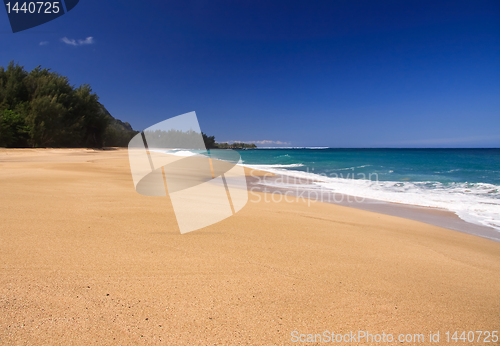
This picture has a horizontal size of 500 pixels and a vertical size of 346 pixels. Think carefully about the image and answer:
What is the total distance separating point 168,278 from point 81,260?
74cm

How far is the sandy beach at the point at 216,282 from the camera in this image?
4.05ft

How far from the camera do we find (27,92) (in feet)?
89.0

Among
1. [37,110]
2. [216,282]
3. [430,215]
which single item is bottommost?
[430,215]

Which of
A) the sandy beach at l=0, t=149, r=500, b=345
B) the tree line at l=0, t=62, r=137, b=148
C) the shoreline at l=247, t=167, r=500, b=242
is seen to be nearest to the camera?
the sandy beach at l=0, t=149, r=500, b=345

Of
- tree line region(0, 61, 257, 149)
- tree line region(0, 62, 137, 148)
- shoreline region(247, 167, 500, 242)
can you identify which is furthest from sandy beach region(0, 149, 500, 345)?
tree line region(0, 62, 137, 148)

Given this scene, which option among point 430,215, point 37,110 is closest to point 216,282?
point 430,215

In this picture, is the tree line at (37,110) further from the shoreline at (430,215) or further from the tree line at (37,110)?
the shoreline at (430,215)

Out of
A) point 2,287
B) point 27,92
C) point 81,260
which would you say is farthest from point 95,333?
point 27,92

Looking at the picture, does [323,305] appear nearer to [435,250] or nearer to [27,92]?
[435,250]

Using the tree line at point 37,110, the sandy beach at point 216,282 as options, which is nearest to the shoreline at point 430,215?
the sandy beach at point 216,282

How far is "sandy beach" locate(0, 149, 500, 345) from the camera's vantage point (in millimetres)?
1234

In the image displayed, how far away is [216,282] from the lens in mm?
1702

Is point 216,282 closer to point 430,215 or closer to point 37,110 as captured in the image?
point 430,215

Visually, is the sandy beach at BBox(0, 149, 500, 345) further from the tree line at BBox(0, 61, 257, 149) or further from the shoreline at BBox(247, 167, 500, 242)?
the tree line at BBox(0, 61, 257, 149)
